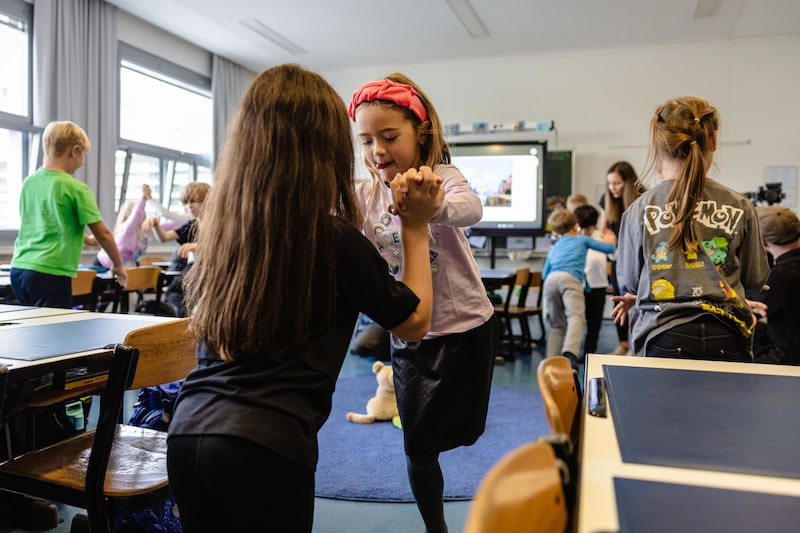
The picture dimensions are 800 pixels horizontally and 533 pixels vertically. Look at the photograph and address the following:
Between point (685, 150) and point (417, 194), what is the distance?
949 millimetres

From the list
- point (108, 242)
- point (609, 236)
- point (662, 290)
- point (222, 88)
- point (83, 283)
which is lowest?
point (83, 283)

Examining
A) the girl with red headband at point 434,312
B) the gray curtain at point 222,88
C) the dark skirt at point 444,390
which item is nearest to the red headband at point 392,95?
the girl with red headband at point 434,312

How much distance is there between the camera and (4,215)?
508cm

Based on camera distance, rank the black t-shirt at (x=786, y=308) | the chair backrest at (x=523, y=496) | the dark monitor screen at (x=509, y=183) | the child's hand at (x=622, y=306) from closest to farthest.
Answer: the chair backrest at (x=523, y=496), the child's hand at (x=622, y=306), the black t-shirt at (x=786, y=308), the dark monitor screen at (x=509, y=183)

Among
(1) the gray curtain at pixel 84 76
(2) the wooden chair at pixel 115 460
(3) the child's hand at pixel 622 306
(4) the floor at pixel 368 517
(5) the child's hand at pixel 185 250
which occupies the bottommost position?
(4) the floor at pixel 368 517

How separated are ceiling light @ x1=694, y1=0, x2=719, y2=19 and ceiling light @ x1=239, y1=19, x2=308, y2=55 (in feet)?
13.1

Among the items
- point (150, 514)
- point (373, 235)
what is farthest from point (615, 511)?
point (150, 514)

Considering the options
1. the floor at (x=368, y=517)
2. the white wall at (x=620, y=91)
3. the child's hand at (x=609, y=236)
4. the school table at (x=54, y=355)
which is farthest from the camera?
the white wall at (x=620, y=91)

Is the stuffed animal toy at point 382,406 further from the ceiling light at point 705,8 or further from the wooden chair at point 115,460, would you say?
the ceiling light at point 705,8

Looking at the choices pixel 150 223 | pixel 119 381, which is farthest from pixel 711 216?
pixel 150 223

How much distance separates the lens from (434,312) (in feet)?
4.68

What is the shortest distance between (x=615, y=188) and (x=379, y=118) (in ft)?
11.2

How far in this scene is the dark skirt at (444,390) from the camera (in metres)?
1.41

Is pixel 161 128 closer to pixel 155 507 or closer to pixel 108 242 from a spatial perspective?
pixel 108 242
